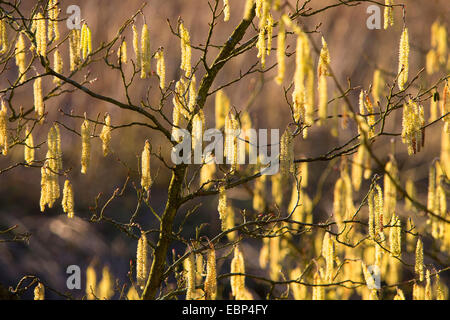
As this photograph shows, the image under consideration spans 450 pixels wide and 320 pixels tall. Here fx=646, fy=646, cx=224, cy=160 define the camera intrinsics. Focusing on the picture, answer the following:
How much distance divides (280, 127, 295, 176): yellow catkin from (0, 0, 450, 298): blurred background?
4711mm

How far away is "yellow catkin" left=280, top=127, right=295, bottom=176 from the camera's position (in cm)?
299

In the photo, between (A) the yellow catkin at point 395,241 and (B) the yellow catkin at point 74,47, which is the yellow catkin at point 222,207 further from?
(B) the yellow catkin at point 74,47

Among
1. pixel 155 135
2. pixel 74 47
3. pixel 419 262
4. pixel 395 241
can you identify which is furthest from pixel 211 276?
pixel 155 135

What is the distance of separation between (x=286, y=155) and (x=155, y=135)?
6159 mm

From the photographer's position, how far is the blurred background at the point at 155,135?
26.6ft

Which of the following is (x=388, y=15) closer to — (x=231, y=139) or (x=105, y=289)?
(x=231, y=139)

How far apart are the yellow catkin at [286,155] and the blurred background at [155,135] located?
4.71 m

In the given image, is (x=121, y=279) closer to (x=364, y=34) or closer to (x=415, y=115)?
(x=364, y=34)

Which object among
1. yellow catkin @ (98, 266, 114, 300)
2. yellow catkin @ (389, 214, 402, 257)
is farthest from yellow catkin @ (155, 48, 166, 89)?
yellow catkin @ (98, 266, 114, 300)

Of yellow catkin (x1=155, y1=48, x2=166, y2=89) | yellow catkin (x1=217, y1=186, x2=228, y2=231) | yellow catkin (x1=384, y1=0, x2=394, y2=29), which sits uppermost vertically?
yellow catkin (x1=384, y1=0, x2=394, y2=29)

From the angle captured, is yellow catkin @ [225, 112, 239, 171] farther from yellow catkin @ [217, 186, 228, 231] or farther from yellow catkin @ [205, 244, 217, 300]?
yellow catkin @ [205, 244, 217, 300]

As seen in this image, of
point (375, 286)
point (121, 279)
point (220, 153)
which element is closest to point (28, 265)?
point (121, 279)

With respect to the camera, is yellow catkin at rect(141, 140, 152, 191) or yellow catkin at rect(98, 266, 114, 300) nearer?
yellow catkin at rect(141, 140, 152, 191)

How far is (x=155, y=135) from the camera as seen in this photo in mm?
9055
